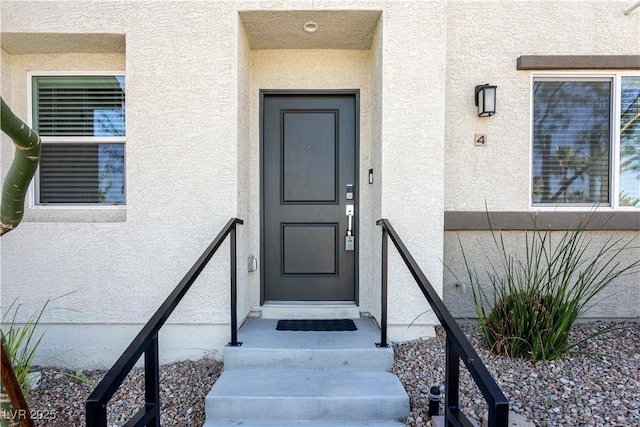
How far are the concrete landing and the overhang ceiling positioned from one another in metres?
2.62

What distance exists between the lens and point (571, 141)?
131 inches

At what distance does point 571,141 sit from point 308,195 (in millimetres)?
2658

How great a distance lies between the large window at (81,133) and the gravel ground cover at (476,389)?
154 cm

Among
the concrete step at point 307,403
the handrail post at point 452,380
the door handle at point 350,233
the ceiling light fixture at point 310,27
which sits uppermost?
the ceiling light fixture at point 310,27

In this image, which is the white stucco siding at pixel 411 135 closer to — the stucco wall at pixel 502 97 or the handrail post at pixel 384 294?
the handrail post at pixel 384 294

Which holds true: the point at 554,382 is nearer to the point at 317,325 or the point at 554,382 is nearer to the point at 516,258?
the point at 516,258

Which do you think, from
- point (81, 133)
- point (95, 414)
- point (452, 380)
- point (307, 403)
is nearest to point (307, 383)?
point (307, 403)

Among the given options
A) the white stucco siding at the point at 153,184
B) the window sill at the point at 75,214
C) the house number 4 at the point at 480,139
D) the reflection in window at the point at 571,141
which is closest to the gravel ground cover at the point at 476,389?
the white stucco siding at the point at 153,184

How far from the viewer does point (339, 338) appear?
8.81 feet

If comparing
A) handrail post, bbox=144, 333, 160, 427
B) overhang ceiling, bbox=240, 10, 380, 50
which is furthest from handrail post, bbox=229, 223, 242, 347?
overhang ceiling, bbox=240, 10, 380, 50

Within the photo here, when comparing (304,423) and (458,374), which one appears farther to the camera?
(304,423)

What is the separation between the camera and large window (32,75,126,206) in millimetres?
3135

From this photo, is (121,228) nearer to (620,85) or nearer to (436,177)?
(436,177)

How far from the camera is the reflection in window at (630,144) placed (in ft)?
10.8
